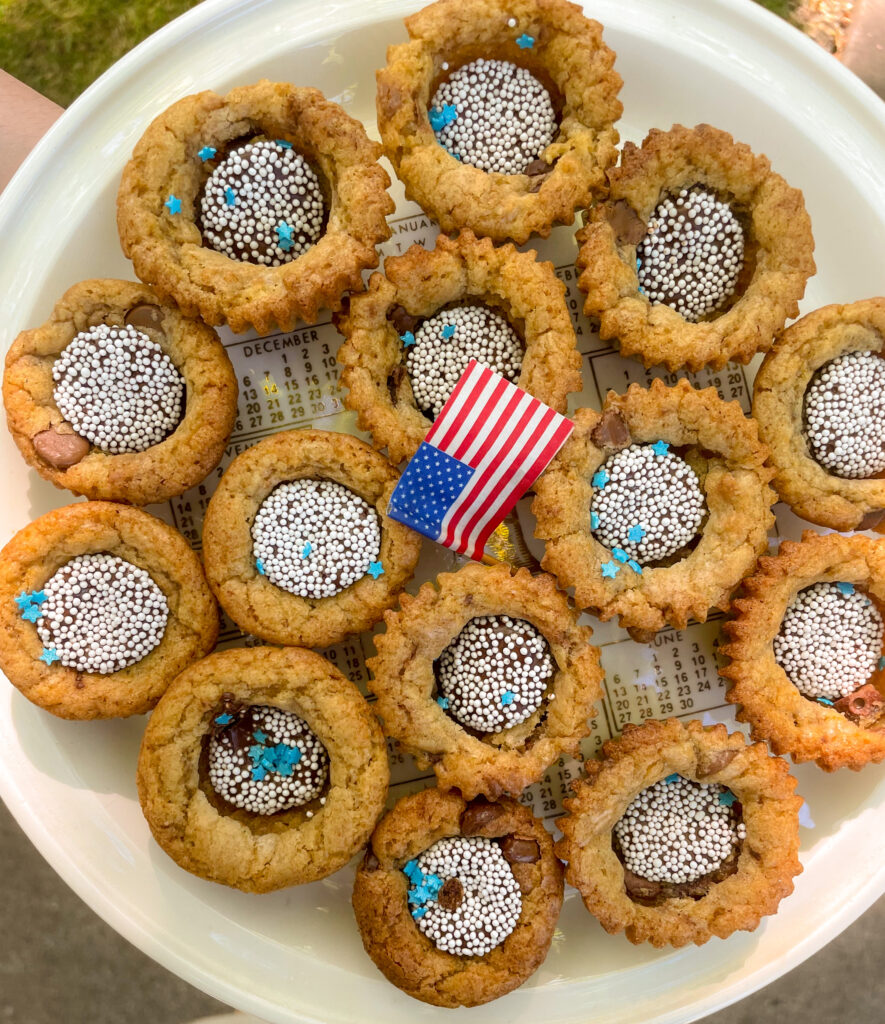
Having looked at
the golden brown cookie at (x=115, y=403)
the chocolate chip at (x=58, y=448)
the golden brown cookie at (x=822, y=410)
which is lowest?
the chocolate chip at (x=58, y=448)

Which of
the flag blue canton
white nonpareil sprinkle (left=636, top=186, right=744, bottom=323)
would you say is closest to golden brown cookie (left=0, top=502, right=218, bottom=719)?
the flag blue canton

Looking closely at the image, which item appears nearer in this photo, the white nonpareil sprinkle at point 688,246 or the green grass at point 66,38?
the white nonpareil sprinkle at point 688,246

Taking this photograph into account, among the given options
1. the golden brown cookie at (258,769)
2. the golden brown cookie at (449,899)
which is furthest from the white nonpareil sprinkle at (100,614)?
the golden brown cookie at (449,899)

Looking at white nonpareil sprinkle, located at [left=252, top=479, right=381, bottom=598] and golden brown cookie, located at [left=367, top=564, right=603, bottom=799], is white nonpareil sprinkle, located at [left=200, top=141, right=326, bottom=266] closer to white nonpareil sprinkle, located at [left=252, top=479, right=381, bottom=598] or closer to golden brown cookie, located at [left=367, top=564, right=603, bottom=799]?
white nonpareil sprinkle, located at [left=252, top=479, right=381, bottom=598]

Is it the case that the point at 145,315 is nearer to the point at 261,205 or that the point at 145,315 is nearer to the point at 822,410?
the point at 261,205

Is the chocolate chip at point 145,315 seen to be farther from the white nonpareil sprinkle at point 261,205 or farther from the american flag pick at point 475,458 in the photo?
the american flag pick at point 475,458

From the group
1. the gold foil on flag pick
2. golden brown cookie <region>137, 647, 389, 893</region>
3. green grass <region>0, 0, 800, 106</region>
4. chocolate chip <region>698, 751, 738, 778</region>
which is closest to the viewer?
golden brown cookie <region>137, 647, 389, 893</region>
